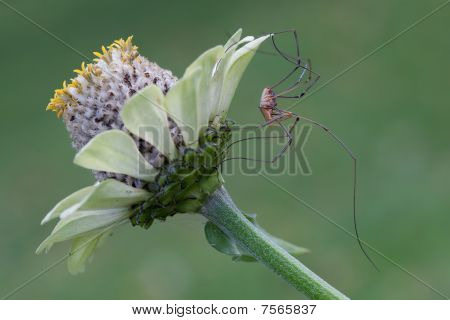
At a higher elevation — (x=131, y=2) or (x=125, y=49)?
(x=131, y=2)

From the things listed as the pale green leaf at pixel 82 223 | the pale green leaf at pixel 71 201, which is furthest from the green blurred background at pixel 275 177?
the pale green leaf at pixel 71 201

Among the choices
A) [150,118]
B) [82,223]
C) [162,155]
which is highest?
[150,118]

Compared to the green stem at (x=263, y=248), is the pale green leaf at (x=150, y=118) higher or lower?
higher

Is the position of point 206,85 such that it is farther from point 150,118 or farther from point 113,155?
point 113,155

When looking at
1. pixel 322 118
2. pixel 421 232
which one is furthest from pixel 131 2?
pixel 421 232

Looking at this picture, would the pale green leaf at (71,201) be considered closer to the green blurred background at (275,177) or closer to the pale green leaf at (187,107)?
the pale green leaf at (187,107)

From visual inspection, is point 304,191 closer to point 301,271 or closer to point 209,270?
point 209,270

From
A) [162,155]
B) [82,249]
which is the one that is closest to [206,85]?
[162,155]
